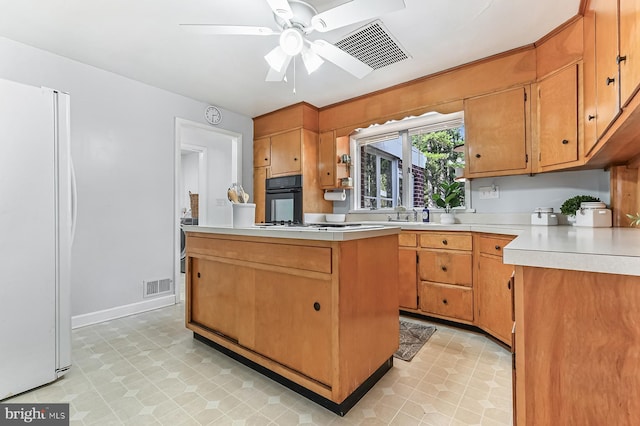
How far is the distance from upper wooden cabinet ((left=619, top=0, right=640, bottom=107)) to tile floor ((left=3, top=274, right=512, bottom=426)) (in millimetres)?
1516

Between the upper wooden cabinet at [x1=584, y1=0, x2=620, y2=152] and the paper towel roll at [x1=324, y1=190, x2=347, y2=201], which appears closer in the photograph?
the upper wooden cabinet at [x1=584, y1=0, x2=620, y2=152]

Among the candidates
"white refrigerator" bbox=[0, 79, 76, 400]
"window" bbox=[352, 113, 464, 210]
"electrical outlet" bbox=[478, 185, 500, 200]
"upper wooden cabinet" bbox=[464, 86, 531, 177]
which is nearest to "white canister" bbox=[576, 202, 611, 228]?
"upper wooden cabinet" bbox=[464, 86, 531, 177]

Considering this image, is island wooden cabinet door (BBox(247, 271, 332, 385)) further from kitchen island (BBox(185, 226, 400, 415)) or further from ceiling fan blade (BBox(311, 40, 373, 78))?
ceiling fan blade (BBox(311, 40, 373, 78))

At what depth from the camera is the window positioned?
10.7ft

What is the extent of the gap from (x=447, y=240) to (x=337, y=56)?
70.3 inches

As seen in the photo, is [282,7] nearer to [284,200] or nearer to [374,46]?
[374,46]

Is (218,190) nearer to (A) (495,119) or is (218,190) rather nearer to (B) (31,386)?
(B) (31,386)

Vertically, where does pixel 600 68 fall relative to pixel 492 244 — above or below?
above

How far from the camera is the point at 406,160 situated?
3.51m

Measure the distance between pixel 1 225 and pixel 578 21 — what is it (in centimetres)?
394

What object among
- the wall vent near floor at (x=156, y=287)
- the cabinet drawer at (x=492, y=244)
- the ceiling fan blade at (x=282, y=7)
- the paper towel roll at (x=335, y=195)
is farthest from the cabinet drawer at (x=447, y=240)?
the wall vent near floor at (x=156, y=287)

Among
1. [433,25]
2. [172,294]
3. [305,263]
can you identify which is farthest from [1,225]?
[433,25]

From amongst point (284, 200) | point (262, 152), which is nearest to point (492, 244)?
point (284, 200)

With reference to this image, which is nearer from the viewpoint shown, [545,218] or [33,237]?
[33,237]
